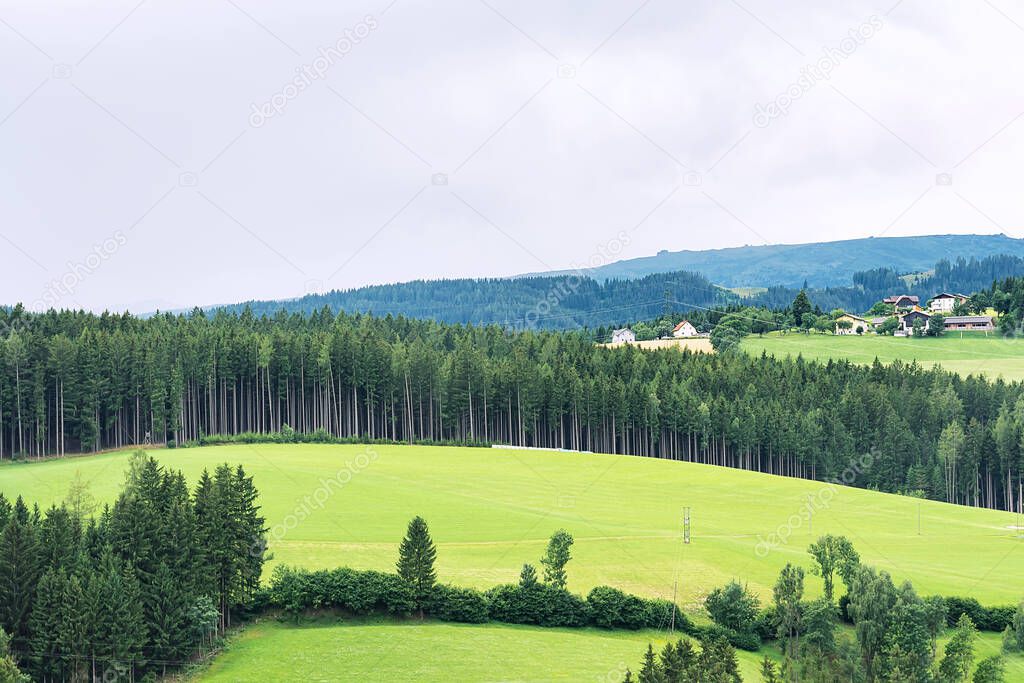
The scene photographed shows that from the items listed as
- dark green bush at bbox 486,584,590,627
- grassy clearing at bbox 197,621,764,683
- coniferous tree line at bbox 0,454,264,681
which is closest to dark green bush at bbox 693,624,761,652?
grassy clearing at bbox 197,621,764,683

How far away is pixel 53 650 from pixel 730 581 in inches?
1777

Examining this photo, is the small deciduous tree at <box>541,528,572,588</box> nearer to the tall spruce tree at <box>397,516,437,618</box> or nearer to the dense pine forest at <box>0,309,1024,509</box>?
the tall spruce tree at <box>397,516,437,618</box>

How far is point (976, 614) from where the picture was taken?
252ft

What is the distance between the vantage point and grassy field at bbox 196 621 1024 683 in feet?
190

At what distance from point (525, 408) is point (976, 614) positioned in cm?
8193

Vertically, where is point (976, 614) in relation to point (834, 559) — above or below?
below

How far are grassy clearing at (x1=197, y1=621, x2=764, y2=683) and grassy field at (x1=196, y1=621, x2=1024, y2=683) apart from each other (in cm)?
5

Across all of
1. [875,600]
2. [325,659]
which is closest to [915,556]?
[875,600]

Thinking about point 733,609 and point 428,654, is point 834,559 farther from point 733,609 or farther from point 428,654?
point 428,654

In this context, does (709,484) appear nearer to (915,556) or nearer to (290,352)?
(915,556)

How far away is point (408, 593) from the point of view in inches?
2721

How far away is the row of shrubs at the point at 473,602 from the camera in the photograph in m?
68.3
